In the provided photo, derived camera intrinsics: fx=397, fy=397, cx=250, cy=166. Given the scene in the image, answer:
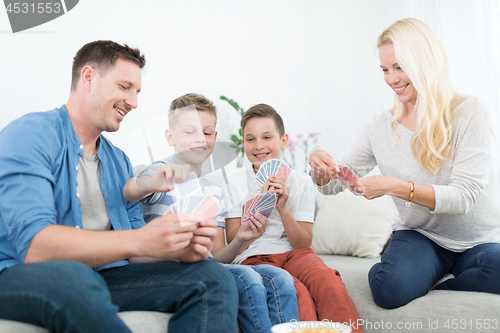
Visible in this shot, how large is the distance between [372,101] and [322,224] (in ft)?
4.89

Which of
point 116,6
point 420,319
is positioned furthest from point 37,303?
point 116,6

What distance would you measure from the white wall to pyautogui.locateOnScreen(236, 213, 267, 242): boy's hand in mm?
605

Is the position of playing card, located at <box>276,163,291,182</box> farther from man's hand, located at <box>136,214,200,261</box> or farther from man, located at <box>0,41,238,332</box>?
man's hand, located at <box>136,214,200,261</box>

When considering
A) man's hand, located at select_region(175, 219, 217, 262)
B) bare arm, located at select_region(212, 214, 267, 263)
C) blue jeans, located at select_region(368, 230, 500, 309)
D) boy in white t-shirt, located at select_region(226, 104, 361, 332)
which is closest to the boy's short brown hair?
boy in white t-shirt, located at select_region(226, 104, 361, 332)

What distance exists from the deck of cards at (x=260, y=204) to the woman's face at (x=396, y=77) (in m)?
0.77

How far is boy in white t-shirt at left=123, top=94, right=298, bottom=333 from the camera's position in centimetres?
143

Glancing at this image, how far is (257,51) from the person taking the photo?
3760 millimetres

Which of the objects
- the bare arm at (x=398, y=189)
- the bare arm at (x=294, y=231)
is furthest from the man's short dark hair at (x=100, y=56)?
the bare arm at (x=398, y=189)

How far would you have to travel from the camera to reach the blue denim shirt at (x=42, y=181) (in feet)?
3.66

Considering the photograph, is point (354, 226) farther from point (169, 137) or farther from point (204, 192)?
point (169, 137)

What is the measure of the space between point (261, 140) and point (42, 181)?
4.22ft

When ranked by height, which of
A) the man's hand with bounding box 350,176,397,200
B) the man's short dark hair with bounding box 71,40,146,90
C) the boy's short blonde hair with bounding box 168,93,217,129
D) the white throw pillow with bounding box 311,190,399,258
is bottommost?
the white throw pillow with bounding box 311,190,399,258

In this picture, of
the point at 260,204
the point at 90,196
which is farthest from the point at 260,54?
the point at 90,196

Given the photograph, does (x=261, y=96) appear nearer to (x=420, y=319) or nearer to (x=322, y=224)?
(x=322, y=224)
